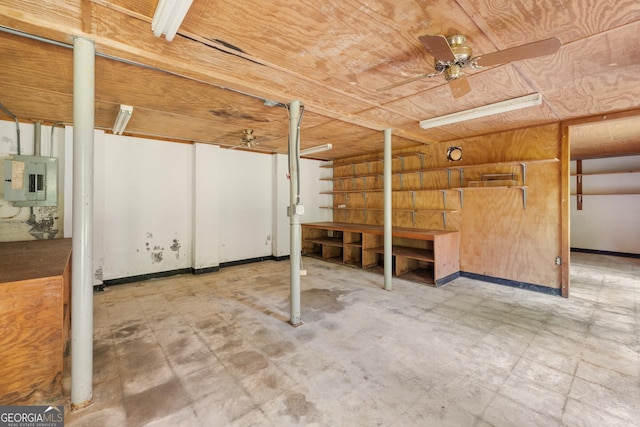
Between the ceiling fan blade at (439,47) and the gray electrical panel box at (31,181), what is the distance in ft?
15.3

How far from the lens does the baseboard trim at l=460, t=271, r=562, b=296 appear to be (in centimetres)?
395

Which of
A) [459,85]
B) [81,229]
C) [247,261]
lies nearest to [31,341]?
[81,229]

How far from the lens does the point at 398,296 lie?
385cm

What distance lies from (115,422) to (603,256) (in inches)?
367

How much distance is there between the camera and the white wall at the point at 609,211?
254 inches

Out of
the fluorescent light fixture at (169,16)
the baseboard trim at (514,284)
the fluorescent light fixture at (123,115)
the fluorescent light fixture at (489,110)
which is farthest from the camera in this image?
the baseboard trim at (514,284)

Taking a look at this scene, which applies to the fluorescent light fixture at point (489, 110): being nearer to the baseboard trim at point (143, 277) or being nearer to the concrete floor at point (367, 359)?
the concrete floor at point (367, 359)

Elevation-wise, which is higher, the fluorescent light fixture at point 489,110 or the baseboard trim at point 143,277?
the fluorescent light fixture at point 489,110

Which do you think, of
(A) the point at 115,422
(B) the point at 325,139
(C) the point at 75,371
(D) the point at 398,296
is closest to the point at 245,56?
(C) the point at 75,371

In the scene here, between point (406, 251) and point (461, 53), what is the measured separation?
3585mm

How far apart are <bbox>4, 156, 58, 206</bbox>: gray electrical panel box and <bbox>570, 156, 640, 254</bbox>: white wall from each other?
35.3 ft

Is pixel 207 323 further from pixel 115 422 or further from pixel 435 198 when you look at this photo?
pixel 435 198

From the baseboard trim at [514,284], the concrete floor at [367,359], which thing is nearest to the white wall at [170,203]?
the concrete floor at [367,359]

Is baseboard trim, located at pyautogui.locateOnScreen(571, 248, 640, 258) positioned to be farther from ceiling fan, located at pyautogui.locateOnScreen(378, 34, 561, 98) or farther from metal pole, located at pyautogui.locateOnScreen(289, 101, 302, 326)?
metal pole, located at pyautogui.locateOnScreen(289, 101, 302, 326)
